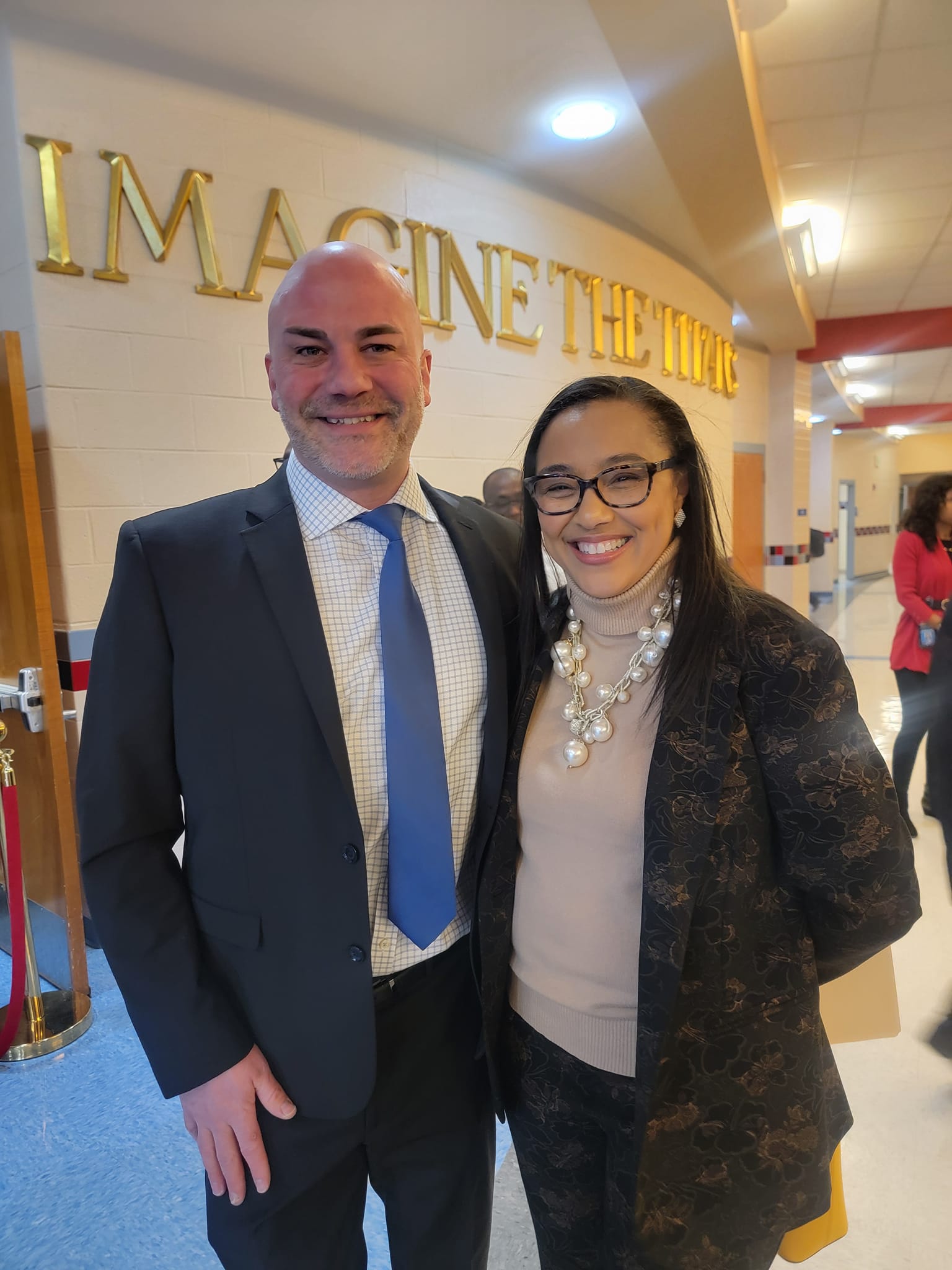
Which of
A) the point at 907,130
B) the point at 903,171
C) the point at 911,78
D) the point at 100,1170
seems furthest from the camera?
the point at 903,171

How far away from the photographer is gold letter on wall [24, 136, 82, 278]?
2.45 m

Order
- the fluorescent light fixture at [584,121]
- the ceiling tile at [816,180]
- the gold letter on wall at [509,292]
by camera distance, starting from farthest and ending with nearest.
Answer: the ceiling tile at [816,180] < the gold letter on wall at [509,292] < the fluorescent light fixture at [584,121]

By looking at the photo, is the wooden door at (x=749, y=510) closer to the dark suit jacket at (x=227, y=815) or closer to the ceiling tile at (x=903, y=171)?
the ceiling tile at (x=903, y=171)

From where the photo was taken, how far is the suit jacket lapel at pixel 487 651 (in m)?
1.22

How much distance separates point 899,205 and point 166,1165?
19.9 feet

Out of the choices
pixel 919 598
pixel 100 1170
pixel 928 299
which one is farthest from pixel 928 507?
pixel 928 299

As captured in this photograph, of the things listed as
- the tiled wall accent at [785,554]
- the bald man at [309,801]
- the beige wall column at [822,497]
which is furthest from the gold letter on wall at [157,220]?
the beige wall column at [822,497]

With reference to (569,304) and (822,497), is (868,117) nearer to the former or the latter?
(569,304)

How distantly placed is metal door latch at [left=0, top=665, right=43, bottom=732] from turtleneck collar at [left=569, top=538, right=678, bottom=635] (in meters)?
1.91

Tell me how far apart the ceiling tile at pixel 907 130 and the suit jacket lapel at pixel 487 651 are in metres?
3.90

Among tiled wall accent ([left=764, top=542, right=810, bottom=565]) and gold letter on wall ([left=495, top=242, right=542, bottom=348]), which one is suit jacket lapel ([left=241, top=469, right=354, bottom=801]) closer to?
gold letter on wall ([left=495, top=242, right=542, bottom=348])

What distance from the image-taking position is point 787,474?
872 cm

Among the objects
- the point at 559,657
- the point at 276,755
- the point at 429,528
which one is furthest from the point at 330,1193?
the point at 429,528

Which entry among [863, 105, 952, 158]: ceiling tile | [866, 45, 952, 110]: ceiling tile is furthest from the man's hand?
[863, 105, 952, 158]: ceiling tile
